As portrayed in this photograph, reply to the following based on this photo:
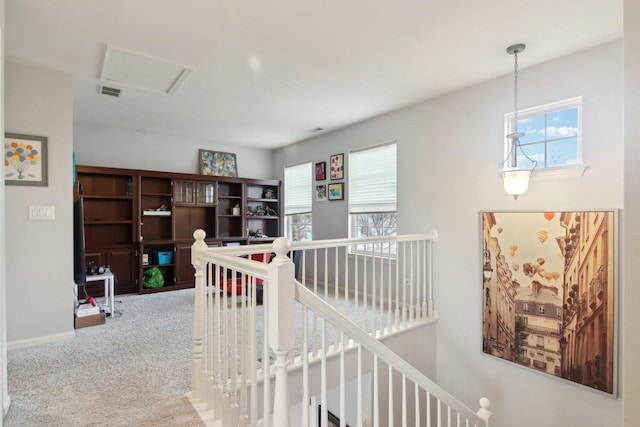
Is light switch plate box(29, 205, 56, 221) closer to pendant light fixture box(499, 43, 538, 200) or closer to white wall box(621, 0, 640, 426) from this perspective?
white wall box(621, 0, 640, 426)

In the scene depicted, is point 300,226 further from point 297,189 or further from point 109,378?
point 109,378

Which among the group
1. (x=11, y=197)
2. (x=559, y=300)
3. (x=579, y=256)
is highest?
(x=11, y=197)

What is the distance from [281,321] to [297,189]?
4.81 meters

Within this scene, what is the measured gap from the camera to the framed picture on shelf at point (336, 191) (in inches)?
192

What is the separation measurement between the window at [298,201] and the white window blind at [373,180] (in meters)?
1.07

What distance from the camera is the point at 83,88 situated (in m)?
3.35

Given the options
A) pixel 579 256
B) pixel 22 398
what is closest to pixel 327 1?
pixel 579 256

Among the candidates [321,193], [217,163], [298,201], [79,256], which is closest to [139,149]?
[217,163]

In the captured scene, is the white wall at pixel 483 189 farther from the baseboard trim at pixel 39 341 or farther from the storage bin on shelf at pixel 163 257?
the storage bin on shelf at pixel 163 257

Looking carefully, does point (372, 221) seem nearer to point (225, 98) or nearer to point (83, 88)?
point (225, 98)

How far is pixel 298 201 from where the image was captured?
5.89 metres

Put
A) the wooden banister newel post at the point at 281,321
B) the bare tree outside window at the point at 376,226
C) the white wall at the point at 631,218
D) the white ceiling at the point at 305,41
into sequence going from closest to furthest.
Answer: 1. the white wall at the point at 631,218
2. the wooden banister newel post at the point at 281,321
3. the white ceiling at the point at 305,41
4. the bare tree outside window at the point at 376,226

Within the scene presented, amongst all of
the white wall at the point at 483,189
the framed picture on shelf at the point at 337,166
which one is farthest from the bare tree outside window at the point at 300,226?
the white wall at the point at 483,189

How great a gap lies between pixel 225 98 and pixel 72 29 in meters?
1.53
